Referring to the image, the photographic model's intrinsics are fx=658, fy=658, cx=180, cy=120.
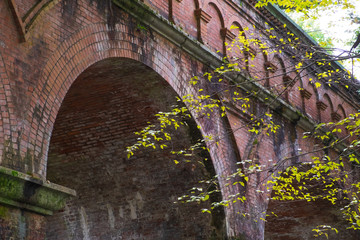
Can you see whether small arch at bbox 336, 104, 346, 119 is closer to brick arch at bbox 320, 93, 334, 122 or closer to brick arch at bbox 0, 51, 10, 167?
brick arch at bbox 320, 93, 334, 122

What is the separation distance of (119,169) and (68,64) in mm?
3913

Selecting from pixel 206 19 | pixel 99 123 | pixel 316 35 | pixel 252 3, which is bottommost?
pixel 99 123

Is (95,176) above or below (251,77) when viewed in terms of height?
below

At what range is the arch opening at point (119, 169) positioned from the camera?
9734 mm

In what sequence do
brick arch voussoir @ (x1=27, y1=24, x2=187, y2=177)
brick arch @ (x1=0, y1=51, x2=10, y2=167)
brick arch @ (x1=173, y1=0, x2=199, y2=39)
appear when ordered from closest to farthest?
brick arch @ (x1=0, y1=51, x2=10, y2=167), brick arch voussoir @ (x1=27, y1=24, x2=187, y2=177), brick arch @ (x1=173, y1=0, x2=199, y2=39)

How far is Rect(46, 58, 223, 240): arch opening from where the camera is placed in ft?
31.9

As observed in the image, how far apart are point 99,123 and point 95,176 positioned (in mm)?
1277

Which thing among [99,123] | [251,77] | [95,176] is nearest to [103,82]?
[99,123]

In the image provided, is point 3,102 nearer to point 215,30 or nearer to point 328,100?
point 215,30

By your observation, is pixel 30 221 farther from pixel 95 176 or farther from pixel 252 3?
pixel 252 3

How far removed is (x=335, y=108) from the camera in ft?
52.4

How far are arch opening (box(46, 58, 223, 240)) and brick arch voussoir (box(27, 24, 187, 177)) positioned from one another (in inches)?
24.0

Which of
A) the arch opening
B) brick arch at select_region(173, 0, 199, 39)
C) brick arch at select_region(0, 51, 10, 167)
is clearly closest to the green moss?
brick arch at select_region(0, 51, 10, 167)

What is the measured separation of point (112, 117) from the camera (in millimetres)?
10078
